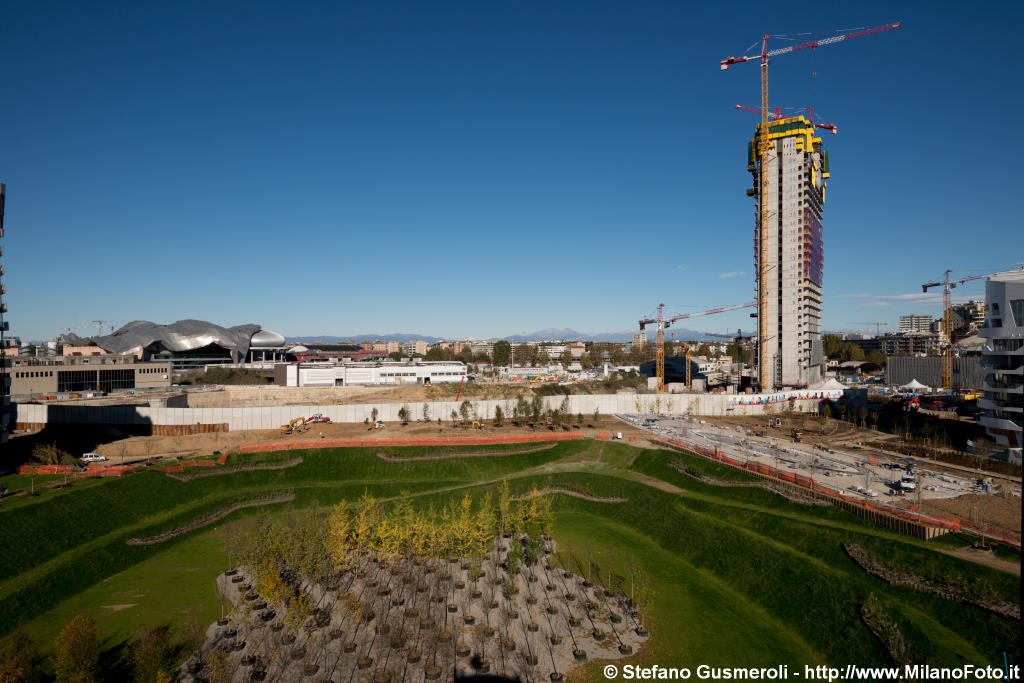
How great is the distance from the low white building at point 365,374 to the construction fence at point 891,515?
8749 centimetres

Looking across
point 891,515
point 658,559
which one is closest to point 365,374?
point 658,559

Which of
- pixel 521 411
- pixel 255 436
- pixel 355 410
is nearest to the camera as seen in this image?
pixel 255 436

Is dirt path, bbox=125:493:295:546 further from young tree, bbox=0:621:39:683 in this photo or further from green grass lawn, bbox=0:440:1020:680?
young tree, bbox=0:621:39:683

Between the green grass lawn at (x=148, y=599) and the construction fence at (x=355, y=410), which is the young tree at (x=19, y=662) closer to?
the green grass lawn at (x=148, y=599)

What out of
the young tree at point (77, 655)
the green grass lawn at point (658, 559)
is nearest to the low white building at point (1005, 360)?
the green grass lawn at point (658, 559)

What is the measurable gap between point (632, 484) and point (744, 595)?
2072 centimetres

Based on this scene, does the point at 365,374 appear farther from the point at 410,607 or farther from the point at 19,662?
the point at 19,662

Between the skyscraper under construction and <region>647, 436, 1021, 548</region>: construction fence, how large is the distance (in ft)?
261

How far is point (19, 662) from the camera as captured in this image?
2338 centimetres

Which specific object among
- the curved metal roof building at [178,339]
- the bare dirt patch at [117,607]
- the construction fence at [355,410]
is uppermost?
the curved metal roof building at [178,339]

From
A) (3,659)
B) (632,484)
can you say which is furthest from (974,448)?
(3,659)

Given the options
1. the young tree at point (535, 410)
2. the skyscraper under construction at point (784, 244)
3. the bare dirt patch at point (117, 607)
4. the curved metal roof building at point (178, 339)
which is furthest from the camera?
the curved metal roof building at point (178, 339)

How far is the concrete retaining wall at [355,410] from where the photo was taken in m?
76.8

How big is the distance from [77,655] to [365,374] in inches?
4212
